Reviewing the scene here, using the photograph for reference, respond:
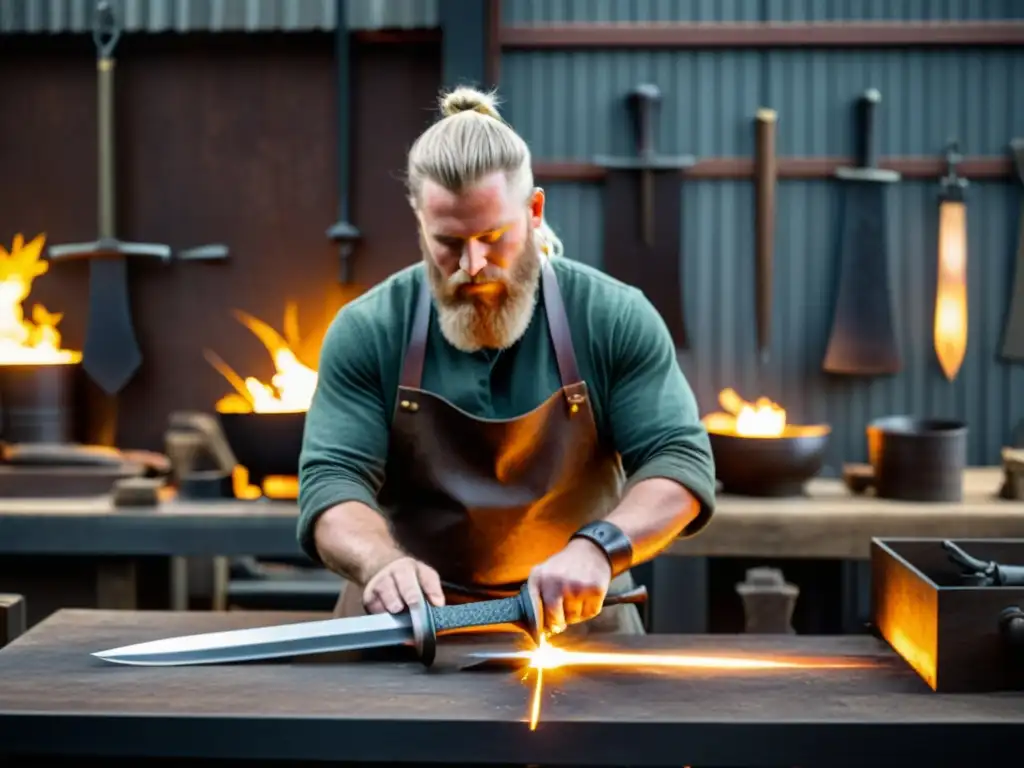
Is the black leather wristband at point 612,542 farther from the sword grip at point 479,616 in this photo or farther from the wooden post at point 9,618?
the wooden post at point 9,618

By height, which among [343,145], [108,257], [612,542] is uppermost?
[343,145]

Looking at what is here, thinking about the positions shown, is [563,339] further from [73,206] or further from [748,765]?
[73,206]

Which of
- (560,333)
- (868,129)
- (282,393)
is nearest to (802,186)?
(868,129)

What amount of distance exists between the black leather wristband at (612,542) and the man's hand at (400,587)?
30 centimetres

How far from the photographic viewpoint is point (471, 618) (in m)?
2.08

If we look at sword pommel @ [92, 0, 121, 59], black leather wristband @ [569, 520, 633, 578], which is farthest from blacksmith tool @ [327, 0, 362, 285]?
black leather wristband @ [569, 520, 633, 578]

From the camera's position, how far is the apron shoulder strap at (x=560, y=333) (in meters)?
2.64

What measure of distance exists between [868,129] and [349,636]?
3.58 meters

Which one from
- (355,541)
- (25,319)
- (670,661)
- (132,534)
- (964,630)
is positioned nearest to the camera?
(964,630)

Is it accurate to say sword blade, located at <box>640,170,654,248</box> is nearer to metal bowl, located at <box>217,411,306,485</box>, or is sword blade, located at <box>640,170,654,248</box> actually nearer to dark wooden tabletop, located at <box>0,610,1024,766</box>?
metal bowl, located at <box>217,411,306,485</box>

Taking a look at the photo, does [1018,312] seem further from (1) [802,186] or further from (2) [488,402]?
(2) [488,402]

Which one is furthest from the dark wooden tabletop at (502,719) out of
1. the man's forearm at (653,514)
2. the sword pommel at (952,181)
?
the sword pommel at (952,181)

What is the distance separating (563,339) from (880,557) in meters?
0.84

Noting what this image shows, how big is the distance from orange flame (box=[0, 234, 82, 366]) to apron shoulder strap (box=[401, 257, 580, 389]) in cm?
224
